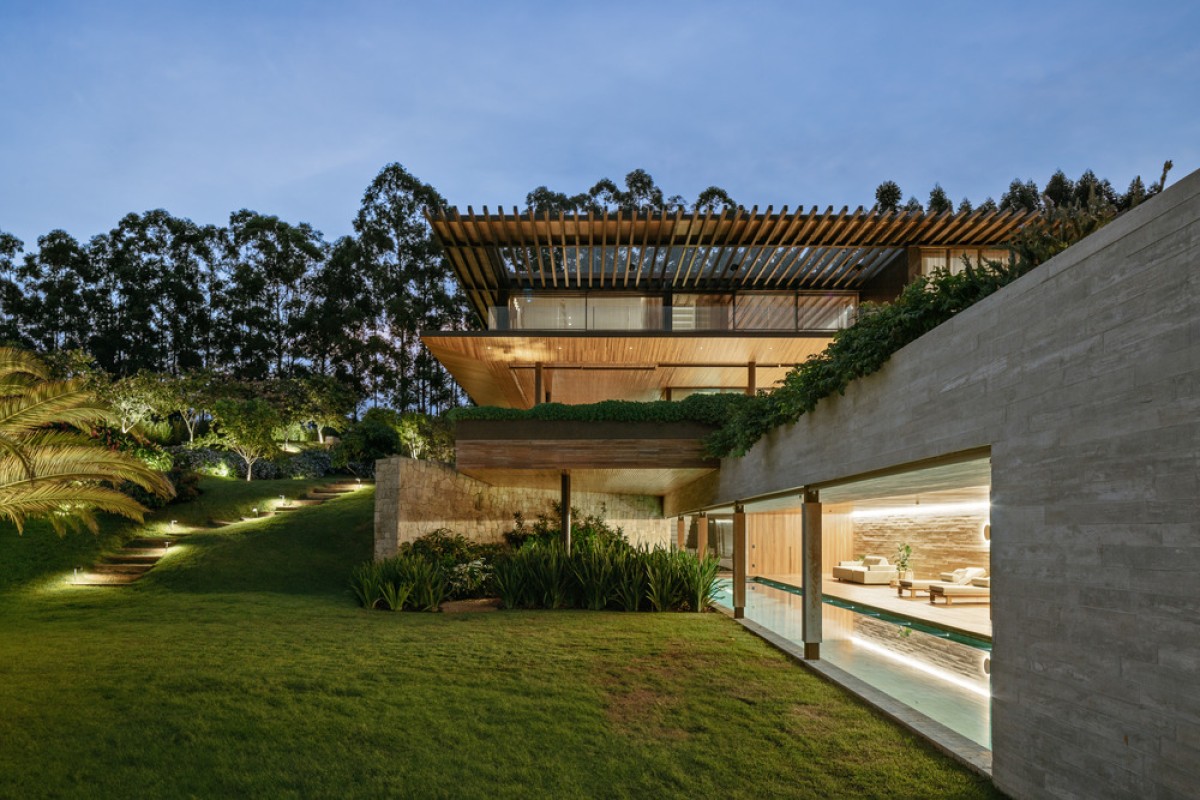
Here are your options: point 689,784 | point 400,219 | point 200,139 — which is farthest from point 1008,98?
point 689,784

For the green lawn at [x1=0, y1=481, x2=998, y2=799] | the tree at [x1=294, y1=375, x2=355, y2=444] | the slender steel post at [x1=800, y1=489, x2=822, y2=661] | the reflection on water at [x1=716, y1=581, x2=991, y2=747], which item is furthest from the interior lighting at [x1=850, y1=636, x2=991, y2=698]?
the tree at [x1=294, y1=375, x2=355, y2=444]

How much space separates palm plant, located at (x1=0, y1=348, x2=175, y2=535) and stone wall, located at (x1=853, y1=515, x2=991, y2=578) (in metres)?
→ 13.4

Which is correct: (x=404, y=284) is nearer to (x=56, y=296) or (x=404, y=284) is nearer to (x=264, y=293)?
(x=264, y=293)

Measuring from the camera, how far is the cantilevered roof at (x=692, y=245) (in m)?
16.8

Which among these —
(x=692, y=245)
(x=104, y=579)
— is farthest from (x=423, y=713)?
(x=692, y=245)

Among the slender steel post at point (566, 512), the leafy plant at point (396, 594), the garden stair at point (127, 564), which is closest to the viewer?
the leafy plant at point (396, 594)

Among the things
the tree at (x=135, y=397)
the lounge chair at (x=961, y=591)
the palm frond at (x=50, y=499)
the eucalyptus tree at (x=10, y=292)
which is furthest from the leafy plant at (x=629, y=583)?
the eucalyptus tree at (x=10, y=292)

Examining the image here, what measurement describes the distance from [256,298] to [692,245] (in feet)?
93.5

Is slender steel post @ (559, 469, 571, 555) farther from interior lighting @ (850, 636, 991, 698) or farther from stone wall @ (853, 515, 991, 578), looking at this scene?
interior lighting @ (850, 636, 991, 698)

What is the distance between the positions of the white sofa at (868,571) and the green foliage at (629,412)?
5.99 metres

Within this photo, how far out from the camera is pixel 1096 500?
3529mm

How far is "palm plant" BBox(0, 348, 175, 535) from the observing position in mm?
6699

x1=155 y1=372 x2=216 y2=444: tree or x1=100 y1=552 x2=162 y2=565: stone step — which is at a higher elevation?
x1=155 y1=372 x2=216 y2=444: tree

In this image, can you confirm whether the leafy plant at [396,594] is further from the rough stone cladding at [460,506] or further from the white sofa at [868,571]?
the white sofa at [868,571]
